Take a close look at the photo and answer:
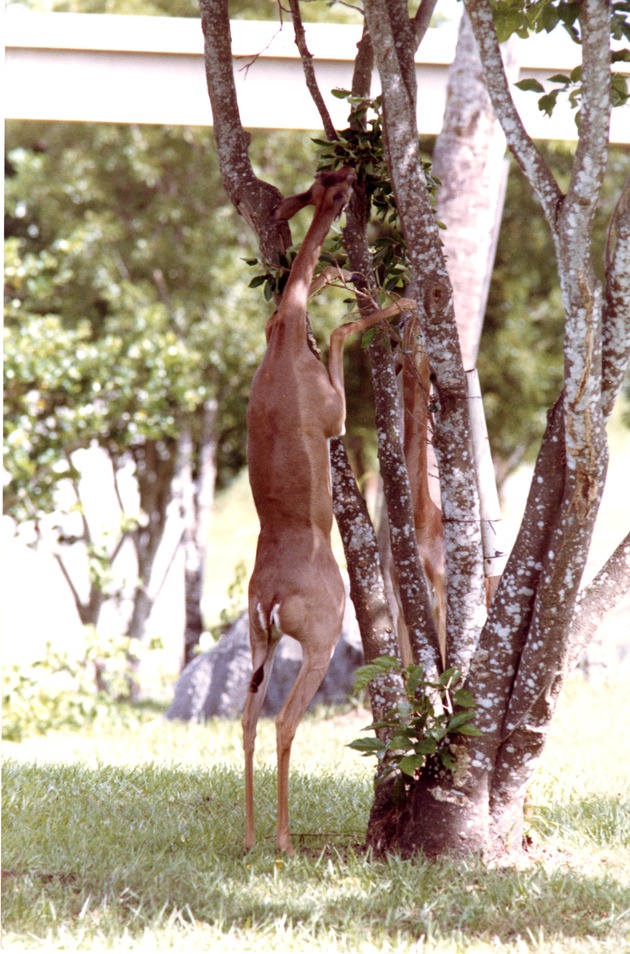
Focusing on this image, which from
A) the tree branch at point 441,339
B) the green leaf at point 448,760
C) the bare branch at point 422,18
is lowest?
the green leaf at point 448,760

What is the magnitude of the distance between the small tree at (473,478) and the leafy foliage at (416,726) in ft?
0.04

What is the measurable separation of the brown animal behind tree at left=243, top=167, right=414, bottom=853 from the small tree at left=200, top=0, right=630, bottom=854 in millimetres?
305

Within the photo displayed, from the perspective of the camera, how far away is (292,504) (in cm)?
377

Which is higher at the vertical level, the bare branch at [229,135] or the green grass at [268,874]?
the bare branch at [229,135]

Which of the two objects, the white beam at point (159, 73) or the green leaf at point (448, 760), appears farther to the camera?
the white beam at point (159, 73)

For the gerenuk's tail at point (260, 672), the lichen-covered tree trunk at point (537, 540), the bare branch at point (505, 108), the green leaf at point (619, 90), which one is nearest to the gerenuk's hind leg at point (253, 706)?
the gerenuk's tail at point (260, 672)

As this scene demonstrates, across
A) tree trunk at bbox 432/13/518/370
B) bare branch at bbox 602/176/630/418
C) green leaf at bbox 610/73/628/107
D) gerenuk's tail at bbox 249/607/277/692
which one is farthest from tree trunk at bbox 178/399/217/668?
bare branch at bbox 602/176/630/418

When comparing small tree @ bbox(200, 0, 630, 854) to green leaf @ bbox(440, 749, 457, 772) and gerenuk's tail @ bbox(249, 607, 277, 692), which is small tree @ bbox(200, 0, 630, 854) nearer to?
green leaf @ bbox(440, 749, 457, 772)

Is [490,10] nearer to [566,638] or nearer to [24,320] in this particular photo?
[566,638]

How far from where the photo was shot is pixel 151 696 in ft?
45.5

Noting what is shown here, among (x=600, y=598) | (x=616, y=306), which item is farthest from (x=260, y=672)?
(x=616, y=306)

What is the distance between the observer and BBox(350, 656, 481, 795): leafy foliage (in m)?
3.60

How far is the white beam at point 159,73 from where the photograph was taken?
702cm

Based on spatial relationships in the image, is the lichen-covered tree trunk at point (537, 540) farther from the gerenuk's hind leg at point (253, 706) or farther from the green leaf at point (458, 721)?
the gerenuk's hind leg at point (253, 706)
